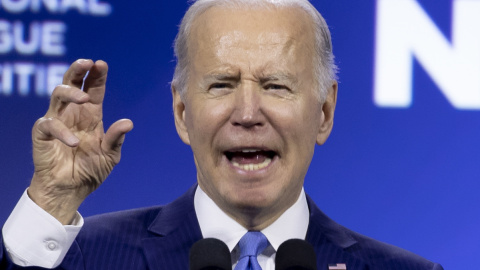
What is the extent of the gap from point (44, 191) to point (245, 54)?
0.59 meters

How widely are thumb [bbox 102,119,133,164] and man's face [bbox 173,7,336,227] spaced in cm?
23

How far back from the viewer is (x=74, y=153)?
2.05 m

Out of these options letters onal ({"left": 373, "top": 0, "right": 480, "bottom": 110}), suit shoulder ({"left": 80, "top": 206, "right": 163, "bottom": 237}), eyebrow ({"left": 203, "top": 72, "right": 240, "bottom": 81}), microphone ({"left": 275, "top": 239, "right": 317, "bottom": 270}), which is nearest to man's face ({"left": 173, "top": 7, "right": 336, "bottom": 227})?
eyebrow ({"left": 203, "top": 72, "right": 240, "bottom": 81})

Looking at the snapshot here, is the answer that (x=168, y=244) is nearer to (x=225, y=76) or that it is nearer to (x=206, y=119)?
(x=206, y=119)

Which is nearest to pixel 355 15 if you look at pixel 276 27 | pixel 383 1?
pixel 383 1

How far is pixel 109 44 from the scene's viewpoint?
3227 millimetres

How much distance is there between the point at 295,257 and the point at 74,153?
68 centimetres

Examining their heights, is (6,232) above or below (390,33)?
below

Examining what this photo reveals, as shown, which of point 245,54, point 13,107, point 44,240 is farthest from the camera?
point 13,107

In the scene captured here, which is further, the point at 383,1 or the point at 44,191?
the point at 383,1

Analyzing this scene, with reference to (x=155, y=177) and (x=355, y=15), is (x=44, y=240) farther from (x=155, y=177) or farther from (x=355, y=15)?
(x=355, y=15)

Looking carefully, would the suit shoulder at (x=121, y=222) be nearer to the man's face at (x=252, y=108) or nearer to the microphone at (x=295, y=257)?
the man's face at (x=252, y=108)

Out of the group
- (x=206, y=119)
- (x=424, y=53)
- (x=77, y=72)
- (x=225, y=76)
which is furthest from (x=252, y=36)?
(x=424, y=53)

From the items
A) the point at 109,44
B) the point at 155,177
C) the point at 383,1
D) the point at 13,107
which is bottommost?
the point at 155,177
